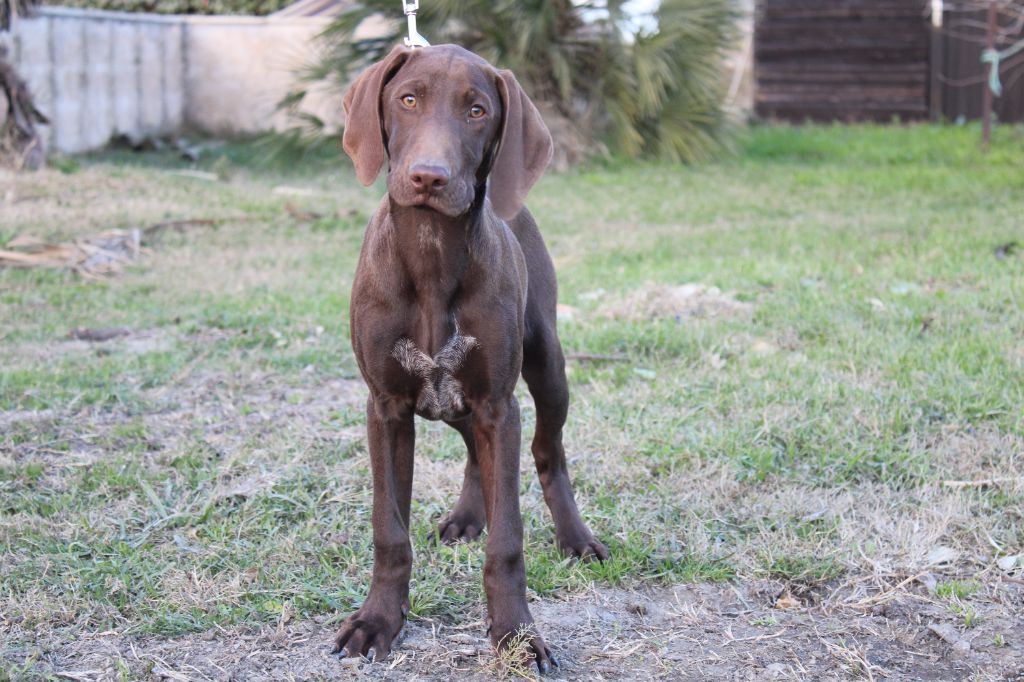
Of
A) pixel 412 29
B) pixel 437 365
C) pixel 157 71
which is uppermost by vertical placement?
pixel 412 29

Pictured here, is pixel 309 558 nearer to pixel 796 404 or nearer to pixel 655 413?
pixel 655 413

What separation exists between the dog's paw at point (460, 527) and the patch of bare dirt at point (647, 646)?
0.49 meters

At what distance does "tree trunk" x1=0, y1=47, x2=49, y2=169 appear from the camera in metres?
11.1

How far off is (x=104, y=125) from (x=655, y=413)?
12510 mm

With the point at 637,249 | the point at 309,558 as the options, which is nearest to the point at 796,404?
the point at 309,558

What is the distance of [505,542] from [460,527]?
2.59 feet

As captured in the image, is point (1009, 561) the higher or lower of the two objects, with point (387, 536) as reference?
lower

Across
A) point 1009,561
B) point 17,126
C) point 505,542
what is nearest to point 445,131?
point 505,542

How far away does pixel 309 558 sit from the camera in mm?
3555

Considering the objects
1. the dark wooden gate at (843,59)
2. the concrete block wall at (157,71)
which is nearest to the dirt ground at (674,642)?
the concrete block wall at (157,71)

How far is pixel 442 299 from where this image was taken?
2.91m

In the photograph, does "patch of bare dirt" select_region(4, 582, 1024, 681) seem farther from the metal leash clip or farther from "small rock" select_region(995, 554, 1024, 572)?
the metal leash clip

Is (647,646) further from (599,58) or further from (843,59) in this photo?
(843,59)

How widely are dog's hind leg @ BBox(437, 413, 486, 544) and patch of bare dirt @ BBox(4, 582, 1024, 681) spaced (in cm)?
50
